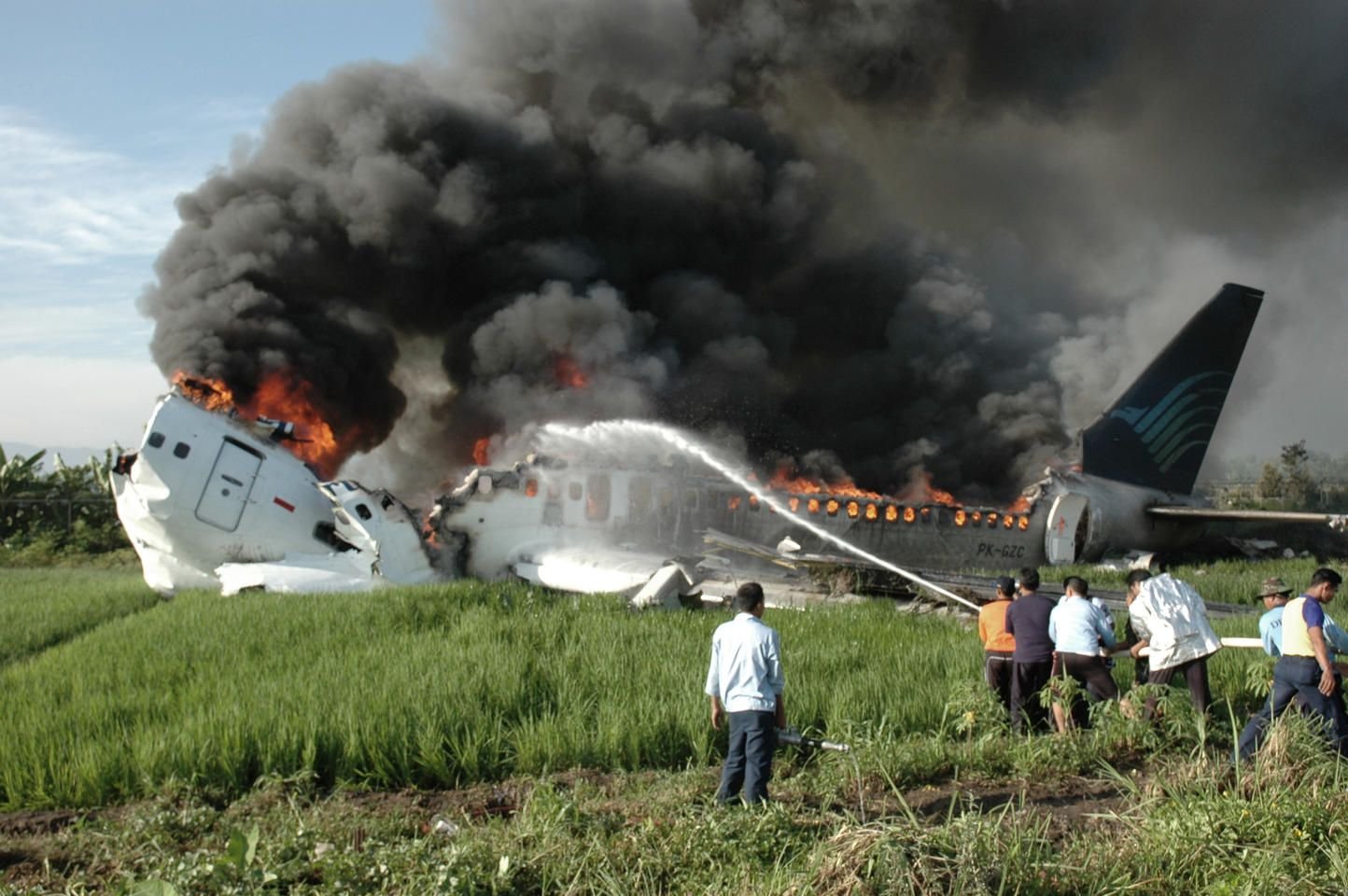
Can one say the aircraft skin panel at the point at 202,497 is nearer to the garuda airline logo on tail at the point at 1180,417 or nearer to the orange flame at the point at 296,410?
the orange flame at the point at 296,410

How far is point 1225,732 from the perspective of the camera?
797 cm

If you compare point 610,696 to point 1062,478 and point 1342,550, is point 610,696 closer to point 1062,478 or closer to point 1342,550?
point 1062,478

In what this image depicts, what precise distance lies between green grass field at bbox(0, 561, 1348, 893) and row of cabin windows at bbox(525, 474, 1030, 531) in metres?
5.73

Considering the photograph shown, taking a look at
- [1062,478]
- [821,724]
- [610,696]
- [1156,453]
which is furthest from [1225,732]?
[1156,453]

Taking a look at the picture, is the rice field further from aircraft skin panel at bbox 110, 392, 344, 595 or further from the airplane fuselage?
the airplane fuselage

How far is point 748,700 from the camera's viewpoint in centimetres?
563

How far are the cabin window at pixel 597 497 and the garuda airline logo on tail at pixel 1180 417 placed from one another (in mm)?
12721

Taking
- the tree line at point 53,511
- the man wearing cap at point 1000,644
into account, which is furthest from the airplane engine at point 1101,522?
the tree line at point 53,511

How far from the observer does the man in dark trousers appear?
8.16 meters

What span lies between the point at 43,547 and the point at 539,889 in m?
25.7

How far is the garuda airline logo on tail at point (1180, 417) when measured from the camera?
24.0 metres

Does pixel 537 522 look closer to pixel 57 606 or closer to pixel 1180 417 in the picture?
pixel 57 606

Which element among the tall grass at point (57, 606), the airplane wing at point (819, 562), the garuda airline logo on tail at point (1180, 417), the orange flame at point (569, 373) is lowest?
the tall grass at point (57, 606)

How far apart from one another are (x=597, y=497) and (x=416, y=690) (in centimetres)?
901
